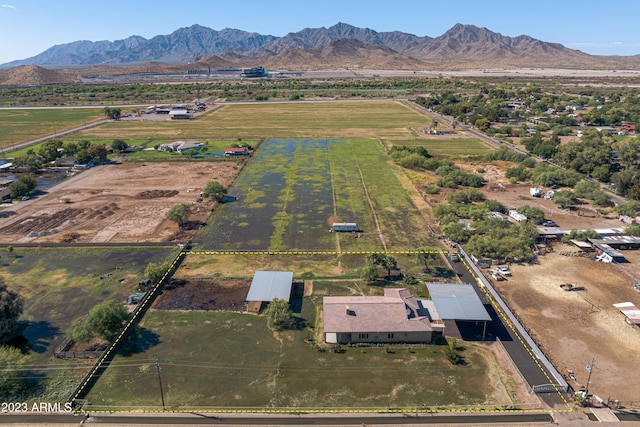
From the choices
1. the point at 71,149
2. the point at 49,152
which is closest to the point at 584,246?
the point at 71,149

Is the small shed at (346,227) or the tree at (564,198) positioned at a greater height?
the tree at (564,198)

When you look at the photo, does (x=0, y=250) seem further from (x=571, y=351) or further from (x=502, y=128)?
(x=502, y=128)

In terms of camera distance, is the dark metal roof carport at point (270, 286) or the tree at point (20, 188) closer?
the dark metal roof carport at point (270, 286)

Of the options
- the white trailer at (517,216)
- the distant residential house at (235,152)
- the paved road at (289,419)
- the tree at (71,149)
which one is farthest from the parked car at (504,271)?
the tree at (71,149)

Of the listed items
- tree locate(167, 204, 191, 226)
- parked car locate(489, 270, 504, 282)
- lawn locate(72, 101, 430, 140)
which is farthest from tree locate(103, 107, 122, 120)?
parked car locate(489, 270, 504, 282)

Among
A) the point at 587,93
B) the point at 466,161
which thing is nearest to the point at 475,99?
the point at 587,93

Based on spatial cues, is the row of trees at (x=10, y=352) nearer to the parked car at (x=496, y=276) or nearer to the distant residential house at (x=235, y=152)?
the parked car at (x=496, y=276)

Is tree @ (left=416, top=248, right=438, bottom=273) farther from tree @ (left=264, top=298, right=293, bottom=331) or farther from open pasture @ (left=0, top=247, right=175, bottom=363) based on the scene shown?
open pasture @ (left=0, top=247, right=175, bottom=363)
